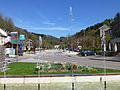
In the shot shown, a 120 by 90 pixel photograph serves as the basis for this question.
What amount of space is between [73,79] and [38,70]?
3.55 metres

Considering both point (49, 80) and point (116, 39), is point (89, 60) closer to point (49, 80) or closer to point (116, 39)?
point (116, 39)

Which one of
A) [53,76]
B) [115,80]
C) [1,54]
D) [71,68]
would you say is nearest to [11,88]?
[53,76]

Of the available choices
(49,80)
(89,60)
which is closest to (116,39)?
(89,60)

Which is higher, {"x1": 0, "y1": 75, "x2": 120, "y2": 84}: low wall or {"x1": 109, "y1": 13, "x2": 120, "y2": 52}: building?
{"x1": 109, "y1": 13, "x2": 120, "y2": 52}: building

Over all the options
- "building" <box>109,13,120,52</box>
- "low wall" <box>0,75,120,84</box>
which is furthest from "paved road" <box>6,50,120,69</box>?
"building" <box>109,13,120,52</box>

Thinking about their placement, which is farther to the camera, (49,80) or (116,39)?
(116,39)

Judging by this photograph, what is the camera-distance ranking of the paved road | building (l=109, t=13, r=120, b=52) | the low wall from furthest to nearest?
building (l=109, t=13, r=120, b=52)
the paved road
the low wall

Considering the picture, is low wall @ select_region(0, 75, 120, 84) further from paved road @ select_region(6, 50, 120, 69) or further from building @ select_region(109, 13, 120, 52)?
building @ select_region(109, 13, 120, 52)

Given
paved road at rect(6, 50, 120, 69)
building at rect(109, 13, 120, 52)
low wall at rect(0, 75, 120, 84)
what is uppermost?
building at rect(109, 13, 120, 52)

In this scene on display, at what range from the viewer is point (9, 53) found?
32125 mm

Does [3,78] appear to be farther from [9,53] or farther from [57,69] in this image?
[9,53]

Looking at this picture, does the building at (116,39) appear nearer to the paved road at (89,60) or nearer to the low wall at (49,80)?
the paved road at (89,60)

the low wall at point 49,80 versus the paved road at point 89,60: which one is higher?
the low wall at point 49,80

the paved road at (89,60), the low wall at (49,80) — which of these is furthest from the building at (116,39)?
the low wall at (49,80)
